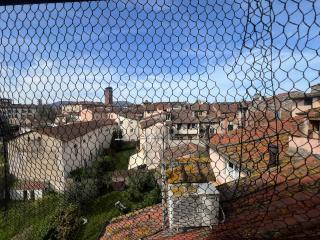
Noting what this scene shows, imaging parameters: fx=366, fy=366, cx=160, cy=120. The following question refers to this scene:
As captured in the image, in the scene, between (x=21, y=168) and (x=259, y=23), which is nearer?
(x=259, y=23)

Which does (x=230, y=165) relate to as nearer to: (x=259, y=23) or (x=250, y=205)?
(x=250, y=205)

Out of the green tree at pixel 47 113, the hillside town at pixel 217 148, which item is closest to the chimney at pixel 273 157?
the hillside town at pixel 217 148

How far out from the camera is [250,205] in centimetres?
238

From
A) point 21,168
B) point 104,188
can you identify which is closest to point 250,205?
point 21,168

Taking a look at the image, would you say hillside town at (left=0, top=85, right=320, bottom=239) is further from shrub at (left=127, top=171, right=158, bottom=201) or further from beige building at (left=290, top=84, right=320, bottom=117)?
shrub at (left=127, top=171, right=158, bottom=201)

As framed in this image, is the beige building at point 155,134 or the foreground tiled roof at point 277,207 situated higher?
the beige building at point 155,134

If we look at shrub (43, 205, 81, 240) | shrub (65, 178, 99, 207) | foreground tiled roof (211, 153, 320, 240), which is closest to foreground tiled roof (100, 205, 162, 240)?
foreground tiled roof (211, 153, 320, 240)

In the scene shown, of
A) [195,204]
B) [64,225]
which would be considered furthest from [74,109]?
[64,225]

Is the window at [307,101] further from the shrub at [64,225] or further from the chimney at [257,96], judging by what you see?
the shrub at [64,225]

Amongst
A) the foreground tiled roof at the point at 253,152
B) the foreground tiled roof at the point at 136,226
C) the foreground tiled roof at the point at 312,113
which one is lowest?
the foreground tiled roof at the point at 136,226

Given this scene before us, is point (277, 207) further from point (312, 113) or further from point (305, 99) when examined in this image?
point (305, 99)

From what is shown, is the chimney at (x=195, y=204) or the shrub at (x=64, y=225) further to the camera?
the shrub at (x=64, y=225)

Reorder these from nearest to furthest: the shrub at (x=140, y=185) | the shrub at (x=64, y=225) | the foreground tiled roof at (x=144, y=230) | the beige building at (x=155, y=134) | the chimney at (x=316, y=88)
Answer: the chimney at (x=316, y=88) < the beige building at (x=155, y=134) < the foreground tiled roof at (x=144, y=230) < the shrub at (x=64, y=225) < the shrub at (x=140, y=185)

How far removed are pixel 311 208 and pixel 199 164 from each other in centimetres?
223
